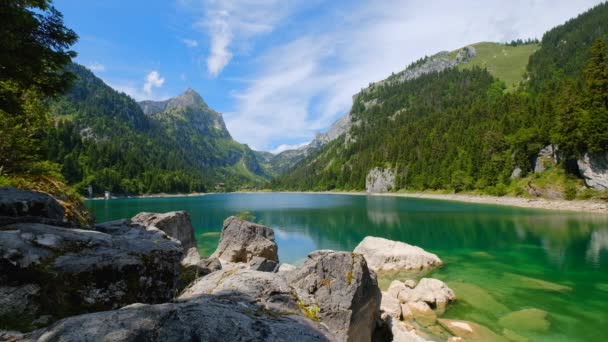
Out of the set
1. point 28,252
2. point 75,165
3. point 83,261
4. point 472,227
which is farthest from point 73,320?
point 75,165

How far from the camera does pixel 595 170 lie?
235 ft

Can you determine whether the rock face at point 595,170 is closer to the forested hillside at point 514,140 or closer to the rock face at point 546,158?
the forested hillside at point 514,140

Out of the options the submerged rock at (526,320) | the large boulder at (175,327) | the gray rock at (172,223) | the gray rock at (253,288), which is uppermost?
the large boulder at (175,327)

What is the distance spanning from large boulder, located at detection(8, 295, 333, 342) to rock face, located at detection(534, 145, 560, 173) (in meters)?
112

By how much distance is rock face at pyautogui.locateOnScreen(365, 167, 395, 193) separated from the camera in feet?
563

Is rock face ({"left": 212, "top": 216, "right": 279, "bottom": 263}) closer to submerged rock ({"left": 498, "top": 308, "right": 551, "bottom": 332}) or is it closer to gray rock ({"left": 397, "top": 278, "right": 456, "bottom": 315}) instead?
gray rock ({"left": 397, "top": 278, "right": 456, "bottom": 315})

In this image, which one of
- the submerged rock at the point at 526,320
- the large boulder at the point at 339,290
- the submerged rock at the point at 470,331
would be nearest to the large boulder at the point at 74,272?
the large boulder at the point at 339,290

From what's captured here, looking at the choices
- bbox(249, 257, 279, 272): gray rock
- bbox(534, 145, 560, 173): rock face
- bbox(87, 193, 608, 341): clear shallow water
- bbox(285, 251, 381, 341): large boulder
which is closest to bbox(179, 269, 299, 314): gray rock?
bbox(285, 251, 381, 341): large boulder

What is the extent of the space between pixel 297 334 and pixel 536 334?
19.4 metres

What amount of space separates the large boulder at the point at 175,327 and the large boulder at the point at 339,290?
3.42m

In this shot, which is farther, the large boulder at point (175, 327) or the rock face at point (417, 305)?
the rock face at point (417, 305)

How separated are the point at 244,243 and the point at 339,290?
54.4ft

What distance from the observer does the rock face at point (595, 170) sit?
2753 inches

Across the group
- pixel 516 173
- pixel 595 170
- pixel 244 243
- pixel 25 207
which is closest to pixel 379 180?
pixel 516 173
